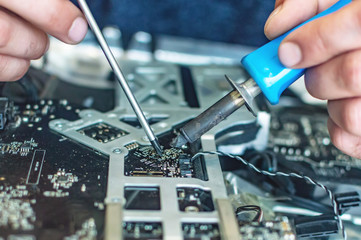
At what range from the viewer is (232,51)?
177 centimetres

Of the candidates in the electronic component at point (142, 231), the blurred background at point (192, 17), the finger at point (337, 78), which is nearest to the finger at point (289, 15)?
the finger at point (337, 78)

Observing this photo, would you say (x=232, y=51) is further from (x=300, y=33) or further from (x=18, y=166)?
(x=18, y=166)

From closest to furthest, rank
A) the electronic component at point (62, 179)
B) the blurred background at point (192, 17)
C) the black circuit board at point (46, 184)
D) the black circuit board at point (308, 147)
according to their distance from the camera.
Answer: the black circuit board at point (46, 184), the electronic component at point (62, 179), the black circuit board at point (308, 147), the blurred background at point (192, 17)

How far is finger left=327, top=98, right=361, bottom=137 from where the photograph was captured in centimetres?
86

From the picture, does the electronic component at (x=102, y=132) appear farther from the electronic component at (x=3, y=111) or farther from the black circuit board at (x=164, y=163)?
the electronic component at (x=3, y=111)

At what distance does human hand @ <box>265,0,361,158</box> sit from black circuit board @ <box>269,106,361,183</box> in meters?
0.24

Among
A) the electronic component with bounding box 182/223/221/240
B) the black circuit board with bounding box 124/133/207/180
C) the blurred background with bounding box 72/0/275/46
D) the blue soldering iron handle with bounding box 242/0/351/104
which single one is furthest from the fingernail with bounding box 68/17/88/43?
the blurred background with bounding box 72/0/275/46

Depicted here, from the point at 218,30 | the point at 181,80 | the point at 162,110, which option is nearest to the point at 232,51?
the point at 218,30

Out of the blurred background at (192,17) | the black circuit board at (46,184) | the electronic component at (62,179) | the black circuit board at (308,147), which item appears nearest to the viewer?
the black circuit board at (46,184)

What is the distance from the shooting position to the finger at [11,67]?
3.30 feet

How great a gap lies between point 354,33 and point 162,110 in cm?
57

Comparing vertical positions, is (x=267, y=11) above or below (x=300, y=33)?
above

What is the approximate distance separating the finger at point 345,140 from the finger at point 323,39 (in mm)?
210

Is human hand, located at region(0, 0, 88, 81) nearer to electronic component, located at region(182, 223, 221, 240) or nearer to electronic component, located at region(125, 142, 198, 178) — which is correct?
electronic component, located at region(125, 142, 198, 178)
